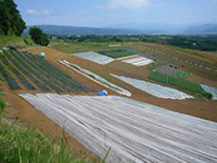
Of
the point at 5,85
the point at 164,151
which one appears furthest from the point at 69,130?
the point at 5,85

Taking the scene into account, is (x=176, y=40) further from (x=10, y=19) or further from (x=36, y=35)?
(x=10, y=19)

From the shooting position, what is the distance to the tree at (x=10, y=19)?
22766 millimetres

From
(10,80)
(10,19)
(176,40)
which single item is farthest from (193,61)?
(10,19)

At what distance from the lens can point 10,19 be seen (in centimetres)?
2395

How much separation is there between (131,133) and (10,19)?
96.6 ft

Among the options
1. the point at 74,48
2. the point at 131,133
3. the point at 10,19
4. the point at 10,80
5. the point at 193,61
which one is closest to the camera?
the point at 131,133

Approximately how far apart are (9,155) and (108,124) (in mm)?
3658

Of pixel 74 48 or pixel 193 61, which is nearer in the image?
pixel 193 61

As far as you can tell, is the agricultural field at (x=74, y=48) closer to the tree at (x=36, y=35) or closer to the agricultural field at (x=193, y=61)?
the tree at (x=36, y=35)

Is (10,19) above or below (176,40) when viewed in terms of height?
above

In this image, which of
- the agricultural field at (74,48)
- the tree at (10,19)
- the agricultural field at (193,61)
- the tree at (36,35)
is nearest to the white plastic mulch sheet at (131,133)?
the tree at (10,19)

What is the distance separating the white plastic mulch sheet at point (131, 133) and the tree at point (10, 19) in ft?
77.1

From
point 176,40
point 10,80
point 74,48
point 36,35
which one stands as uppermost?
point 176,40

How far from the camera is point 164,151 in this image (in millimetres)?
4031
